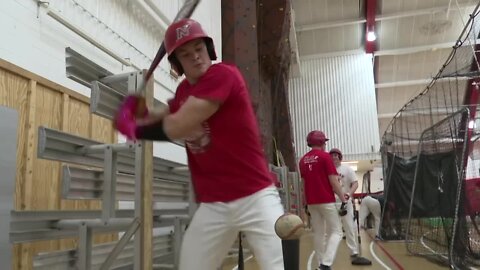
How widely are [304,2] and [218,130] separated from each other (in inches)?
627

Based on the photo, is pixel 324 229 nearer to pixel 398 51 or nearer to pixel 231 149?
pixel 231 149

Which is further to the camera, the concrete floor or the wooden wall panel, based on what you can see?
the concrete floor

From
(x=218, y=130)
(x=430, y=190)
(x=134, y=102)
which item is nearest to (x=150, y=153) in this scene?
(x=134, y=102)

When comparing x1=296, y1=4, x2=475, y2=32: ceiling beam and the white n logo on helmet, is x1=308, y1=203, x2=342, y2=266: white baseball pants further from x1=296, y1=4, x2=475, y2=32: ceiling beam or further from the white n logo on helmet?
x1=296, y1=4, x2=475, y2=32: ceiling beam

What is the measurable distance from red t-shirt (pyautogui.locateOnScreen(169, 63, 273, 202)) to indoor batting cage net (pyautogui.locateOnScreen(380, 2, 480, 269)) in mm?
4177

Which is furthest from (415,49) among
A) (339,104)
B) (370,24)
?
(339,104)

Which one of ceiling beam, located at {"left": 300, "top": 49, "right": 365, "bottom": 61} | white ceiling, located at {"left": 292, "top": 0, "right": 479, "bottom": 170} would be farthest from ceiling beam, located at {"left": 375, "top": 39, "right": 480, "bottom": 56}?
ceiling beam, located at {"left": 300, "top": 49, "right": 365, "bottom": 61}

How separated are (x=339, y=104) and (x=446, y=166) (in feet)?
41.8

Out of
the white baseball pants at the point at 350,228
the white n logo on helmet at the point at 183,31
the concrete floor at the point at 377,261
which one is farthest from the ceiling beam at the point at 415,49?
the white n logo on helmet at the point at 183,31

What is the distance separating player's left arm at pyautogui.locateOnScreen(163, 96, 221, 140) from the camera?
1697mm

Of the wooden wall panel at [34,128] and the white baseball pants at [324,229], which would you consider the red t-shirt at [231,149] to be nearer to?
the wooden wall panel at [34,128]

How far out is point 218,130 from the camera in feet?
6.07

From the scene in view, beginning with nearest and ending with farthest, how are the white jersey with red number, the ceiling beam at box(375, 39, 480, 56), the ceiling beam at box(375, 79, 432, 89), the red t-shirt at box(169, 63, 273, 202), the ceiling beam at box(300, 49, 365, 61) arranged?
the red t-shirt at box(169, 63, 273, 202)
the white jersey with red number
the ceiling beam at box(375, 39, 480, 56)
the ceiling beam at box(300, 49, 365, 61)
the ceiling beam at box(375, 79, 432, 89)

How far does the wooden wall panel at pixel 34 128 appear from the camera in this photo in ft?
11.9
